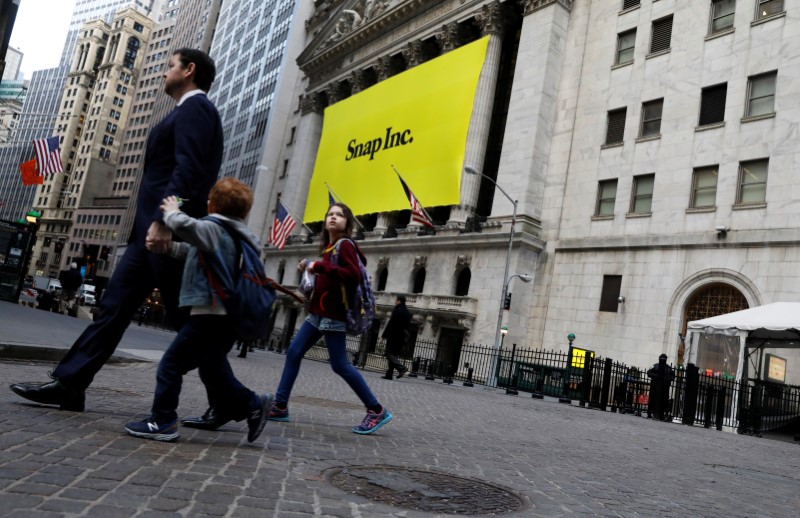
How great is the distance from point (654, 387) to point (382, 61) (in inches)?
1389

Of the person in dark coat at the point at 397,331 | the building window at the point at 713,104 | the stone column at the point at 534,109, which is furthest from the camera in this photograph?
the stone column at the point at 534,109

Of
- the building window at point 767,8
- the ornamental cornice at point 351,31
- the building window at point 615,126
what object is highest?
the ornamental cornice at point 351,31

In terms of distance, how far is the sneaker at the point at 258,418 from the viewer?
4543mm

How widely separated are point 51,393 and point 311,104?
5398 centimetres

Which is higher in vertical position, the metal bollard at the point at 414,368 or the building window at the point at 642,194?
the building window at the point at 642,194

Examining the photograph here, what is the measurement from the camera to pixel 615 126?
30.3m

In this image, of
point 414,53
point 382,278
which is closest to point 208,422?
point 382,278

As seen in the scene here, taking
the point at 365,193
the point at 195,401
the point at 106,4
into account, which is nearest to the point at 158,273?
the point at 195,401

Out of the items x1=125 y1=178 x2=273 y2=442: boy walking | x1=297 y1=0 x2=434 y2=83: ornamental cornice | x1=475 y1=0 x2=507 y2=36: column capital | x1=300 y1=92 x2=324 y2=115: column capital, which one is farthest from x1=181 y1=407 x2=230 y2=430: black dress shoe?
x1=300 y1=92 x2=324 y2=115: column capital

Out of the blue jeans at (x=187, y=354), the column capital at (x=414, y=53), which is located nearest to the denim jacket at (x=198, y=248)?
the blue jeans at (x=187, y=354)

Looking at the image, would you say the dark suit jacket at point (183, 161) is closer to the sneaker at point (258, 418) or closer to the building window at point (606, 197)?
the sneaker at point (258, 418)

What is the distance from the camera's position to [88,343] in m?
4.61

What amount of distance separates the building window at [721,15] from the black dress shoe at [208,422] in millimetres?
28576

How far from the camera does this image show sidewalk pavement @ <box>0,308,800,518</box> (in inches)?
119
